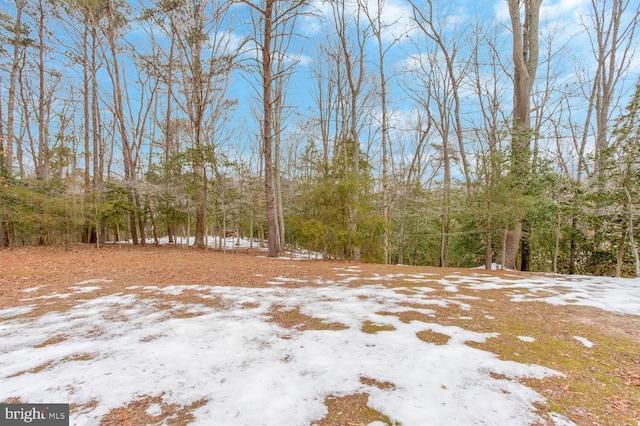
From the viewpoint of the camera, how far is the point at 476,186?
23.9 ft

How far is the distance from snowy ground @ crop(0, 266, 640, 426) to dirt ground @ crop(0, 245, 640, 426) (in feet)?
0.36

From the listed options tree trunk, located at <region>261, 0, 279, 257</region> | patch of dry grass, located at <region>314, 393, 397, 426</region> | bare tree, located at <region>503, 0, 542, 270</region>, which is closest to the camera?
patch of dry grass, located at <region>314, 393, 397, 426</region>

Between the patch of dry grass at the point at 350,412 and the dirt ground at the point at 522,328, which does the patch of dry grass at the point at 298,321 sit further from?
the patch of dry grass at the point at 350,412

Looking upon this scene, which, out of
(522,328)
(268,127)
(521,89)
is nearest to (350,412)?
(522,328)

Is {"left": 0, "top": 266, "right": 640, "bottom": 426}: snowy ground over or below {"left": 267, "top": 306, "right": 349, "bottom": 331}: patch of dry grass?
over

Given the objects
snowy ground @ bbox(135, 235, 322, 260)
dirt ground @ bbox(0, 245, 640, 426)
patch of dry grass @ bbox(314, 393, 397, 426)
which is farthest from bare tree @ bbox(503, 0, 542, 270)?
patch of dry grass @ bbox(314, 393, 397, 426)

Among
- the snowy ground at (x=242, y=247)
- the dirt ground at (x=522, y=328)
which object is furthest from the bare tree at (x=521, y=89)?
the snowy ground at (x=242, y=247)

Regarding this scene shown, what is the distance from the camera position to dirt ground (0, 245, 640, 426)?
151cm

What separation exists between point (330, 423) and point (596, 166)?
9.87 meters

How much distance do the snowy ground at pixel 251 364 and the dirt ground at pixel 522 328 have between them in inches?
4.3

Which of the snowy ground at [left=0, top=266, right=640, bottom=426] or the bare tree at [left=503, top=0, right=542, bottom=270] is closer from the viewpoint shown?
the snowy ground at [left=0, top=266, right=640, bottom=426]

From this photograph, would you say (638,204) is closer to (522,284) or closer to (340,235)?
(522,284)

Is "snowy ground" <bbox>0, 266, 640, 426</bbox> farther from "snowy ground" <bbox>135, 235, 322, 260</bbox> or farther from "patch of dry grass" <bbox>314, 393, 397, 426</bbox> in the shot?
"snowy ground" <bbox>135, 235, 322, 260</bbox>

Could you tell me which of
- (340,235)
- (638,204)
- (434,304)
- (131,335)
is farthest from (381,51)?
(131,335)
